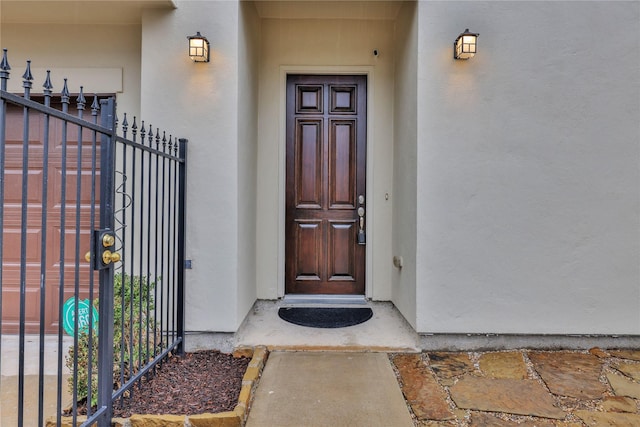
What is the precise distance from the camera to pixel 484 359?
274cm

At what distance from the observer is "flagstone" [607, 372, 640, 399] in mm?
2309

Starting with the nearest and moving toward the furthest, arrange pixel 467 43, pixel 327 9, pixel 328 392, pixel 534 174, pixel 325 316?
pixel 328 392 → pixel 467 43 → pixel 534 174 → pixel 325 316 → pixel 327 9

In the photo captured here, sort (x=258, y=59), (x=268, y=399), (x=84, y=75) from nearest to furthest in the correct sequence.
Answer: (x=268, y=399)
(x=84, y=75)
(x=258, y=59)

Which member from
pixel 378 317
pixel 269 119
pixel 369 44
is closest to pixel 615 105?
pixel 369 44

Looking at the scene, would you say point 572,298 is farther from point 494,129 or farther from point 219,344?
point 219,344

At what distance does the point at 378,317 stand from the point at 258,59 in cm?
276

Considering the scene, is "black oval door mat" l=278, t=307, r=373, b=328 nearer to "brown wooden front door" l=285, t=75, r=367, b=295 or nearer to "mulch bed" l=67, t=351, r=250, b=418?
"brown wooden front door" l=285, t=75, r=367, b=295

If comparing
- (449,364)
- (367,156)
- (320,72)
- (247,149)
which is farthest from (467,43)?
(449,364)

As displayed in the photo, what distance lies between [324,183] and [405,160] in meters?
0.95

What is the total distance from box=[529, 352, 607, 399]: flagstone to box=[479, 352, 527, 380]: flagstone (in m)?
0.10

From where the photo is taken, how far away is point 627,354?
9.27ft

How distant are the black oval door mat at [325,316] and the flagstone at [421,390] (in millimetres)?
619

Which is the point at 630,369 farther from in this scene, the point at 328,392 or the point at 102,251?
the point at 102,251

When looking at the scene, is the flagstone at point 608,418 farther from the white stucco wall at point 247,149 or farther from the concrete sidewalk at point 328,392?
the white stucco wall at point 247,149
